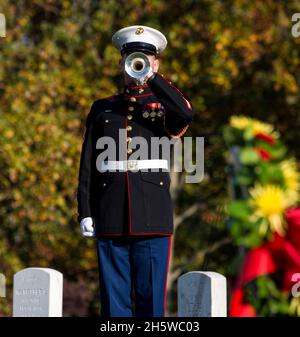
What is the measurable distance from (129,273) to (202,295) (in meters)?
0.52

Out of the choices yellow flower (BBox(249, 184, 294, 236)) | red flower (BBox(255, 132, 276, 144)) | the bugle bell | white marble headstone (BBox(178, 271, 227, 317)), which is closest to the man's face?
the bugle bell

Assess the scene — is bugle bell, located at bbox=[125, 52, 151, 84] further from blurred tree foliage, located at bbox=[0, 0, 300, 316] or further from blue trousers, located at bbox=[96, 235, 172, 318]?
blurred tree foliage, located at bbox=[0, 0, 300, 316]

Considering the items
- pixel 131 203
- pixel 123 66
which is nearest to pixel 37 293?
pixel 131 203

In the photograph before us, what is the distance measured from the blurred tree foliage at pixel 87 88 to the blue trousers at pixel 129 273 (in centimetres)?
601

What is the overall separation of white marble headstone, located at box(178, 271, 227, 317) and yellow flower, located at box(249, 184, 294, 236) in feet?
7.01

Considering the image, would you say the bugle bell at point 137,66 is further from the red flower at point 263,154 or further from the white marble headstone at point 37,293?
the white marble headstone at point 37,293

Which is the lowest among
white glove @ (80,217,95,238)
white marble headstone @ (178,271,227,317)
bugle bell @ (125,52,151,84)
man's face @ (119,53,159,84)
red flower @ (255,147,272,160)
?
white marble headstone @ (178,271,227,317)

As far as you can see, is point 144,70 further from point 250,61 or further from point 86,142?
point 250,61

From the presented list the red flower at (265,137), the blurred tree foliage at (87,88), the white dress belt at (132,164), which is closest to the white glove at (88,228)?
the white dress belt at (132,164)

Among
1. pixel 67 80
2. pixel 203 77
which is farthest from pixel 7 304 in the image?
pixel 203 77

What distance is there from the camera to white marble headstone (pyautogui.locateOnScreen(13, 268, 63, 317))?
5.34m

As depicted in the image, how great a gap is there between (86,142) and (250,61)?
821 centimetres

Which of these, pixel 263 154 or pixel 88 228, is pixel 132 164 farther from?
pixel 263 154

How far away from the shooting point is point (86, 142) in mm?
4539
